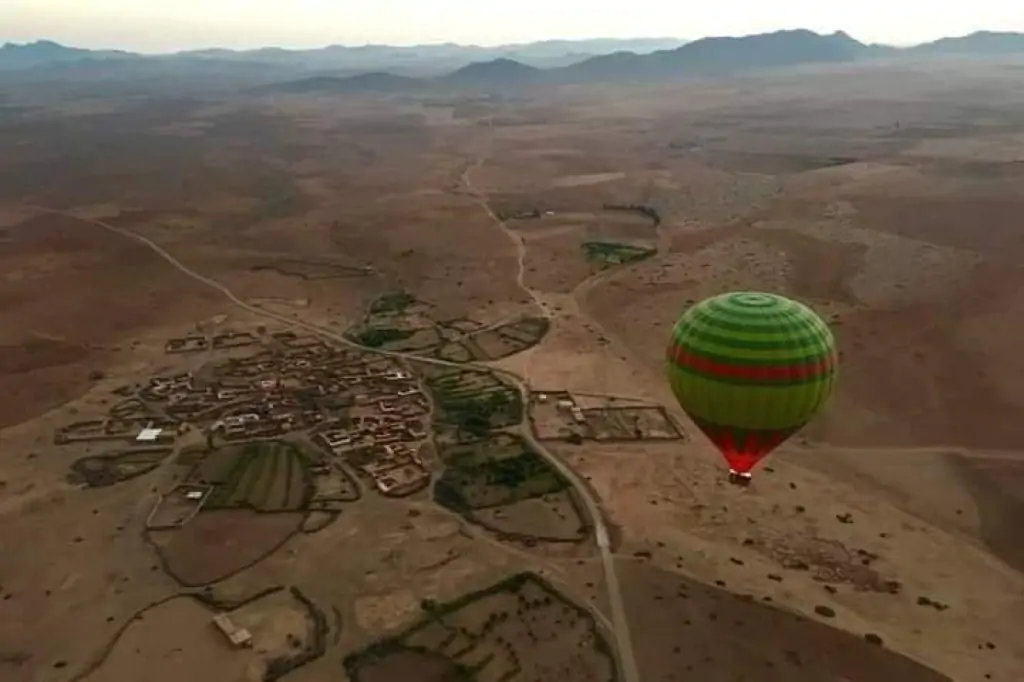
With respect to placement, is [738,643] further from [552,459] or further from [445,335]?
[445,335]

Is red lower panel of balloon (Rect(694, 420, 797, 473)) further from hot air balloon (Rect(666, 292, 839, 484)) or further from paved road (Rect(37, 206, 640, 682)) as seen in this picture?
paved road (Rect(37, 206, 640, 682))

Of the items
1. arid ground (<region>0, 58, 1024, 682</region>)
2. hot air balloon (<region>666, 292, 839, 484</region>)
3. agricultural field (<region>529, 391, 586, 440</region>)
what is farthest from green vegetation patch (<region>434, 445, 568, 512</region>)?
hot air balloon (<region>666, 292, 839, 484</region>)

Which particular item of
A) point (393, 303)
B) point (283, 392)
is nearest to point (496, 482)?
point (283, 392)

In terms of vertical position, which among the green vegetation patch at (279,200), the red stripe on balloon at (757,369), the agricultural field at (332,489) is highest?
the red stripe on balloon at (757,369)

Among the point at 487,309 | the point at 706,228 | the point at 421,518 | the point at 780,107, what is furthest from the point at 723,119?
the point at 421,518

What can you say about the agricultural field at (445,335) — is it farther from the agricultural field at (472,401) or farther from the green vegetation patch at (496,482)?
the green vegetation patch at (496,482)

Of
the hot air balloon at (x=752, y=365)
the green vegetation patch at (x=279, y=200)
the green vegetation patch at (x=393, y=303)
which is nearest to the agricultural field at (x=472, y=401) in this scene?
the green vegetation patch at (x=393, y=303)
